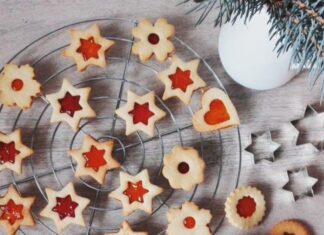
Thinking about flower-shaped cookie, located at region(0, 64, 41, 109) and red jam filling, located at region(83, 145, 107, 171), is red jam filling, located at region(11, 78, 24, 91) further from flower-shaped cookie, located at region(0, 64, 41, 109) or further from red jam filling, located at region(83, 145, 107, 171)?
red jam filling, located at region(83, 145, 107, 171)

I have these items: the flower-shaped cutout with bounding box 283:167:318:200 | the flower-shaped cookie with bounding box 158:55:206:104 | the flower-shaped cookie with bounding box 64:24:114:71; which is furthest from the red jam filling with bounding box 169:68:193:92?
the flower-shaped cutout with bounding box 283:167:318:200

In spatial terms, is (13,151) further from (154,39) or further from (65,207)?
(154,39)

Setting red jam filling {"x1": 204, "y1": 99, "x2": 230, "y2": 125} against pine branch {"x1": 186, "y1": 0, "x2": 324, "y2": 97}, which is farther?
red jam filling {"x1": 204, "y1": 99, "x2": 230, "y2": 125}

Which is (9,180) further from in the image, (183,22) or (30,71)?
(183,22)

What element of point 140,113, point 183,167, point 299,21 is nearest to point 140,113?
point 140,113

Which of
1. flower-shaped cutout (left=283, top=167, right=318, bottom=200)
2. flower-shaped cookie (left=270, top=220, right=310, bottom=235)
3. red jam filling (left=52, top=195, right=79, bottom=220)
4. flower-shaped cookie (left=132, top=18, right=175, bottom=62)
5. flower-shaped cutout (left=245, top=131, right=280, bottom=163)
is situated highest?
flower-shaped cookie (left=132, top=18, right=175, bottom=62)

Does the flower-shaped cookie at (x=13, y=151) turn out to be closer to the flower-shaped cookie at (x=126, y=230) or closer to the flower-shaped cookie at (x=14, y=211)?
the flower-shaped cookie at (x=14, y=211)
